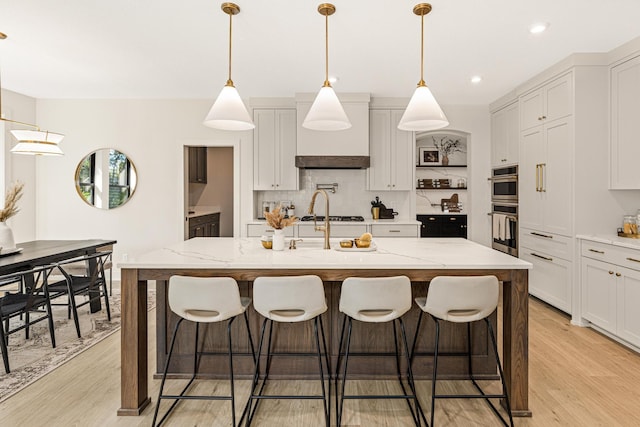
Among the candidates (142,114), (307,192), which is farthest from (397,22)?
(142,114)

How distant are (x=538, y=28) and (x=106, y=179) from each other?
538 cm

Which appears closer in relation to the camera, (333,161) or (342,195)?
(333,161)

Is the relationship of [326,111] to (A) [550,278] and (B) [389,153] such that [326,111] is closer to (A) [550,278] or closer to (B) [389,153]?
(B) [389,153]

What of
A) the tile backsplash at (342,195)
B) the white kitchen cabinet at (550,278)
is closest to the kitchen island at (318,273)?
the white kitchen cabinet at (550,278)

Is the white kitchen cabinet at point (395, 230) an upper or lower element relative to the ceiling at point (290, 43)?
lower

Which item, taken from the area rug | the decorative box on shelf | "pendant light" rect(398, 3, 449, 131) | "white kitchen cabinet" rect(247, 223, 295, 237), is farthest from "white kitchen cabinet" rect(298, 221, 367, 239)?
the decorative box on shelf

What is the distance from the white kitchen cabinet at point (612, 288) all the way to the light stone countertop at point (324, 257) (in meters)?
1.31

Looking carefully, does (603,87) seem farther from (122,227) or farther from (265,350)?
(122,227)

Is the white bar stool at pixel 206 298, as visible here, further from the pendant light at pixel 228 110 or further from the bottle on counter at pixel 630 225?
the bottle on counter at pixel 630 225

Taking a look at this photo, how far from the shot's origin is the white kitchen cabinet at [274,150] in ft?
17.2

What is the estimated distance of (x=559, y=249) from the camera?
392cm

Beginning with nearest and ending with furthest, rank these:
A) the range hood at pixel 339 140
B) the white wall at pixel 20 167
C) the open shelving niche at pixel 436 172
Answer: the white wall at pixel 20 167
the range hood at pixel 339 140
the open shelving niche at pixel 436 172

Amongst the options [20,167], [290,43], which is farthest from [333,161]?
[20,167]

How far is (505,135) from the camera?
16.7 feet
